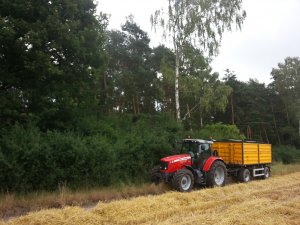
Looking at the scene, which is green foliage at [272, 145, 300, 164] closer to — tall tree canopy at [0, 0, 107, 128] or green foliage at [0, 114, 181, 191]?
green foliage at [0, 114, 181, 191]

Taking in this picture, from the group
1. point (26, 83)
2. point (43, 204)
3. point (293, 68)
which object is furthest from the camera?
point (293, 68)

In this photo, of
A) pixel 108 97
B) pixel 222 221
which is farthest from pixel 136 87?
pixel 222 221

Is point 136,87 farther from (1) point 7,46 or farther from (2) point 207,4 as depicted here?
(1) point 7,46

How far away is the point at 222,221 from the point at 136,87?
22.2m

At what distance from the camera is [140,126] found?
56.5 feet

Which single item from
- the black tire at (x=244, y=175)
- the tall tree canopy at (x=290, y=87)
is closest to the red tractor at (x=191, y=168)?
the black tire at (x=244, y=175)

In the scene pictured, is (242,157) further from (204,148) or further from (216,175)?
(204,148)

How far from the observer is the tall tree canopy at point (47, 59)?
13.5m

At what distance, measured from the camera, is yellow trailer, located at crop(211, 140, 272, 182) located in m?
15.4

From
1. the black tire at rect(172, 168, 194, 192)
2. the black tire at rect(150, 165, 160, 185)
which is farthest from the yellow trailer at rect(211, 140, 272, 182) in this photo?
the black tire at rect(150, 165, 160, 185)

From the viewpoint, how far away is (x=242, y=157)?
15.3 m

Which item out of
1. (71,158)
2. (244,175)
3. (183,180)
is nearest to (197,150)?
(183,180)

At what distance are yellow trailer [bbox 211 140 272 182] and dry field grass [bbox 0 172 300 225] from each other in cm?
491

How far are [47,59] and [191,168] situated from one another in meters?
7.08
